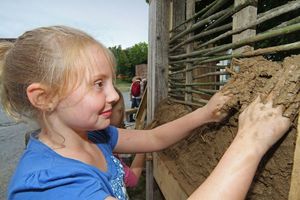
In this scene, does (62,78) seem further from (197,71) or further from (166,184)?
(197,71)

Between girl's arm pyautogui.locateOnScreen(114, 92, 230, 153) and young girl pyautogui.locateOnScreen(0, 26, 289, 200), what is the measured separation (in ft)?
0.38

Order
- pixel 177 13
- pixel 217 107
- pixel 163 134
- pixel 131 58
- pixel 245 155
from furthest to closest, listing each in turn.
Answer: pixel 131 58 → pixel 177 13 → pixel 163 134 → pixel 217 107 → pixel 245 155

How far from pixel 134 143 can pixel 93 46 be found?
2.66 feet

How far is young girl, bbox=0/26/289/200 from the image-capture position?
1123mm

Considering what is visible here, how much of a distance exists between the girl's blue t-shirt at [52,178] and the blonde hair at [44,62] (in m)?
0.22

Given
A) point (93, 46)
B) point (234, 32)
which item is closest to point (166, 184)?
point (234, 32)

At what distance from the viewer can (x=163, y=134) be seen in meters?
2.00

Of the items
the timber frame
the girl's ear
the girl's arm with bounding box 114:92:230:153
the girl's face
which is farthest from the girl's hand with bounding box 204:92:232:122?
the girl's ear

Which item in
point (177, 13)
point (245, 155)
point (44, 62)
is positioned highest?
point (177, 13)

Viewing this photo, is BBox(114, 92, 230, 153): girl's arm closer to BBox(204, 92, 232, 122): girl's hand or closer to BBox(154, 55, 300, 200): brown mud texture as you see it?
BBox(204, 92, 232, 122): girl's hand

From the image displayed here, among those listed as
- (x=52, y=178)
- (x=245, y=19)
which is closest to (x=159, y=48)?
(x=245, y=19)

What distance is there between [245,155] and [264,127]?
11 cm

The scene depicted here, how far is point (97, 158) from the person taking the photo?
5.33ft

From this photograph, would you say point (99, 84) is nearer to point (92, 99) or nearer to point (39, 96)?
point (92, 99)
